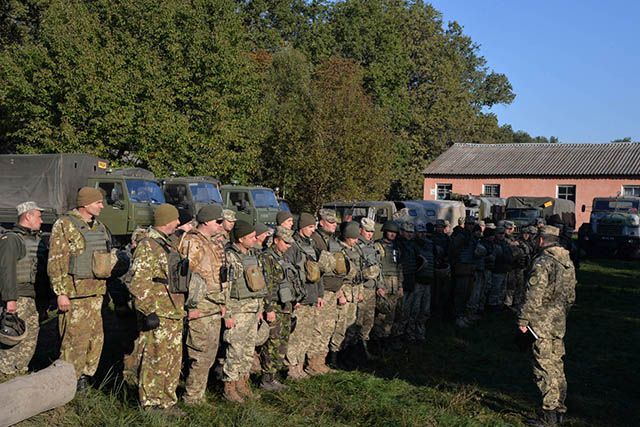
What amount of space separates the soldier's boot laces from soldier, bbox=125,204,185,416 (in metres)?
0.73

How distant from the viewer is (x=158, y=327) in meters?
5.52

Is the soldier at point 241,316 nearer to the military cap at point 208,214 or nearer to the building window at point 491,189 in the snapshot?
the military cap at point 208,214

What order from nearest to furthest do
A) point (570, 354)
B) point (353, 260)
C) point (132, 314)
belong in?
point (132, 314)
point (353, 260)
point (570, 354)

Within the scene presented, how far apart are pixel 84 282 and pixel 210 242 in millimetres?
1294

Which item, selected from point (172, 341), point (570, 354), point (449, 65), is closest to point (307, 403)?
point (172, 341)

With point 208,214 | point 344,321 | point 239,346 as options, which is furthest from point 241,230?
point 344,321

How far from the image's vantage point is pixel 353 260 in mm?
8023

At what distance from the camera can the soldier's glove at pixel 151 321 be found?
5.35 m

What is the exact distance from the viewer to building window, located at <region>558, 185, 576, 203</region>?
39131mm

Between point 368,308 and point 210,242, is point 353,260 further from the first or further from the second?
point 210,242

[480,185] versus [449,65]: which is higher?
[449,65]

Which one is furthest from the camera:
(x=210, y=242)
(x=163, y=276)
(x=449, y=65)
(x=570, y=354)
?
(x=449, y=65)

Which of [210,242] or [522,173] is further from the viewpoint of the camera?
[522,173]

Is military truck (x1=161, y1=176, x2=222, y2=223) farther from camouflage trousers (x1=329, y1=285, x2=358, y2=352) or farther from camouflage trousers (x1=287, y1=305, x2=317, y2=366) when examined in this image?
camouflage trousers (x1=287, y1=305, x2=317, y2=366)
